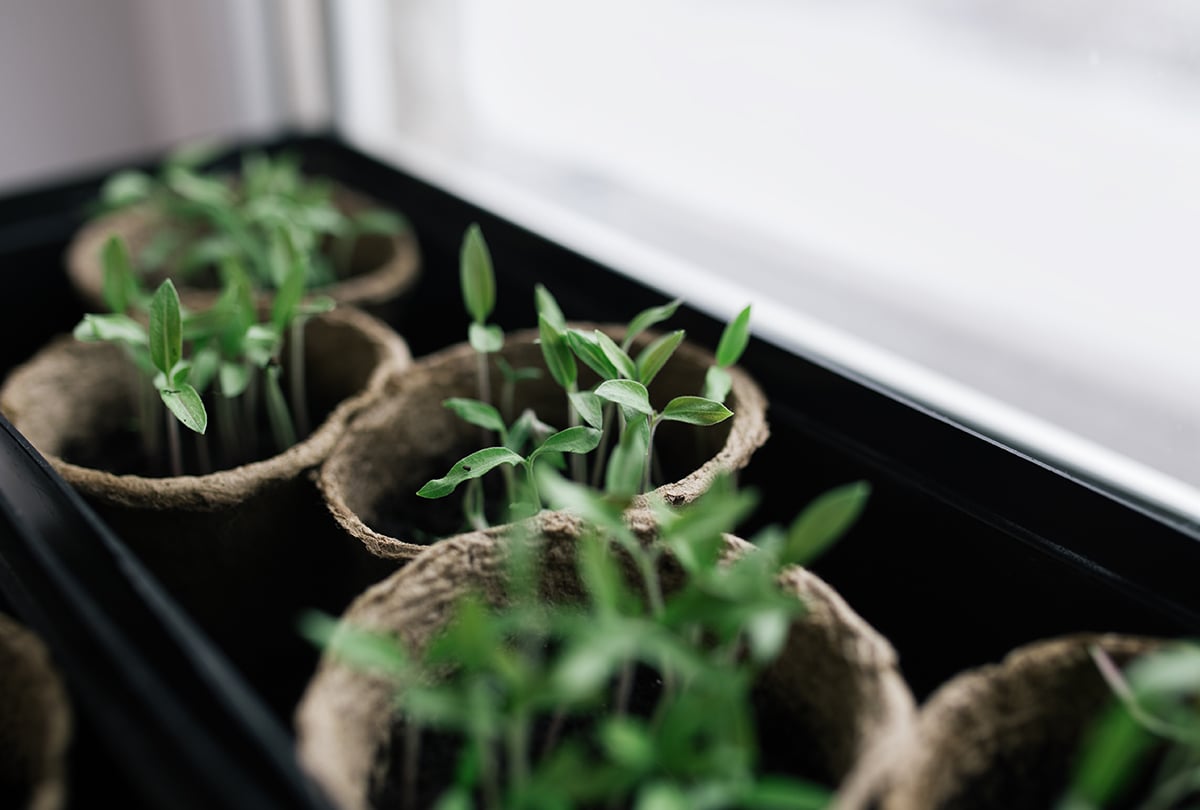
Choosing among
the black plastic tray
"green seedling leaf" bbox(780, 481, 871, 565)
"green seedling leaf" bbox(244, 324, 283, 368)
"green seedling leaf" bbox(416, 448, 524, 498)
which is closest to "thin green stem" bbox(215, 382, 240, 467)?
"green seedling leaf" bbox(244, 324, 283, 368)

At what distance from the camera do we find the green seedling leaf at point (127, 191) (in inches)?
42.2

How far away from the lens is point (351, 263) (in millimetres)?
1194

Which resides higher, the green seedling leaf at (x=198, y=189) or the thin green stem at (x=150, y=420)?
the green seedling leaf at (x=198, y=189)

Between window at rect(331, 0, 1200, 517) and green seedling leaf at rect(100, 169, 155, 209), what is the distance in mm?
309

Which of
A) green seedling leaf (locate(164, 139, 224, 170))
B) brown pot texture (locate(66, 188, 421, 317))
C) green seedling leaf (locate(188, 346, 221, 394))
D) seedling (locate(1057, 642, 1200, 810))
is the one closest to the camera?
seedling (locate(1057, 642, 1200, 810))

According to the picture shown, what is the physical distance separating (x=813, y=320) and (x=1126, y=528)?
1.10ft

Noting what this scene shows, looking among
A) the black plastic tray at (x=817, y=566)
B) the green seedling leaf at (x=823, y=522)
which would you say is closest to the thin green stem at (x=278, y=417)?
the black plastic tray at (x=817, y=566)

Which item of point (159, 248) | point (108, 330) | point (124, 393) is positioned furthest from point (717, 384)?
point (159, 248)

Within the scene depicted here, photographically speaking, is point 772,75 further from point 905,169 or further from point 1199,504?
point 1199,504

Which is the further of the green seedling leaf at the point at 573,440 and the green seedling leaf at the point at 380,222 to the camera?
the green seedling leaf at the point at 380,222

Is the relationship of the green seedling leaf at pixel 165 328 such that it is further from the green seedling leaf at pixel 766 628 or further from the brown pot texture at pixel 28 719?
the green seedling leaf at pixel 766 628

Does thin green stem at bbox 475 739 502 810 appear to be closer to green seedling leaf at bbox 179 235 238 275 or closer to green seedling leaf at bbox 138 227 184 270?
green seedling leaf at bbox 179 235 238 275

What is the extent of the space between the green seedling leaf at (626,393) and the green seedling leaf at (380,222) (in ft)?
1.74

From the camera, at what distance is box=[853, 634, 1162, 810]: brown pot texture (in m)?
0.53
